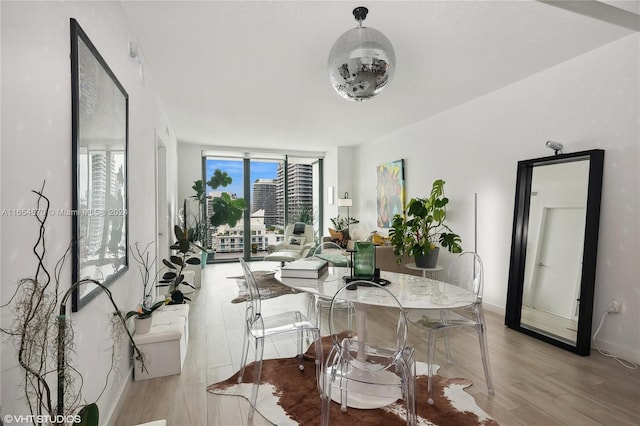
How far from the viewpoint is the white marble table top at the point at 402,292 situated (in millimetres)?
1817

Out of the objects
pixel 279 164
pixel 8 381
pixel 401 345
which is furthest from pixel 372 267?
pixel 279 164

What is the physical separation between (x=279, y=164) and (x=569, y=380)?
22.7 feet

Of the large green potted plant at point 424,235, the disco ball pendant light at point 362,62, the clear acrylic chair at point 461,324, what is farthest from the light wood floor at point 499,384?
the disco ball pendant light at point 362,62

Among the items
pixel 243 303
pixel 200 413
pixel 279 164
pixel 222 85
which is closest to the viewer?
pixel 200 413

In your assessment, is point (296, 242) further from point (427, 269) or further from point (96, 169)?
point (96, 169)

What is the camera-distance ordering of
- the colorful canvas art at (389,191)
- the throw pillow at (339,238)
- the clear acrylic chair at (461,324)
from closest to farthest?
1. the clear acrylic chair at (461,324)
2. the colorful canvas art at (389,191)
3. the throw pillow at (339,238)

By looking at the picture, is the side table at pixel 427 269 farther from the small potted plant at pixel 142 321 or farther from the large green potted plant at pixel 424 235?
the small potted plant at pixel 142 321

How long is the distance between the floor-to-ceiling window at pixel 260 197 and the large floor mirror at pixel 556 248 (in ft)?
17.3

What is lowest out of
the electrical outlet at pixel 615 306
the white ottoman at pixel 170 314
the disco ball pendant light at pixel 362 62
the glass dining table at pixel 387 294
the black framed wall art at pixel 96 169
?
the white ottoman at pixel 170 314

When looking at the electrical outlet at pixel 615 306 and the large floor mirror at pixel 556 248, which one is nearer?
the electrical outlet at pixel 615 306

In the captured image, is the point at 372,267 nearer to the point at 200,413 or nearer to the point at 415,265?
the point at 200,413

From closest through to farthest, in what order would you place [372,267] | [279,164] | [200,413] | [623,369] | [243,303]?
[200,413]
[372,267]
[623,369]
[243,303]
[279,164]

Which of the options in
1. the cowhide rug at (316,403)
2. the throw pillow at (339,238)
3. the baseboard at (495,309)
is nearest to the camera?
the cowhide rug at (316,403)

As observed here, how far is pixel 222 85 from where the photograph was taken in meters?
3.73
